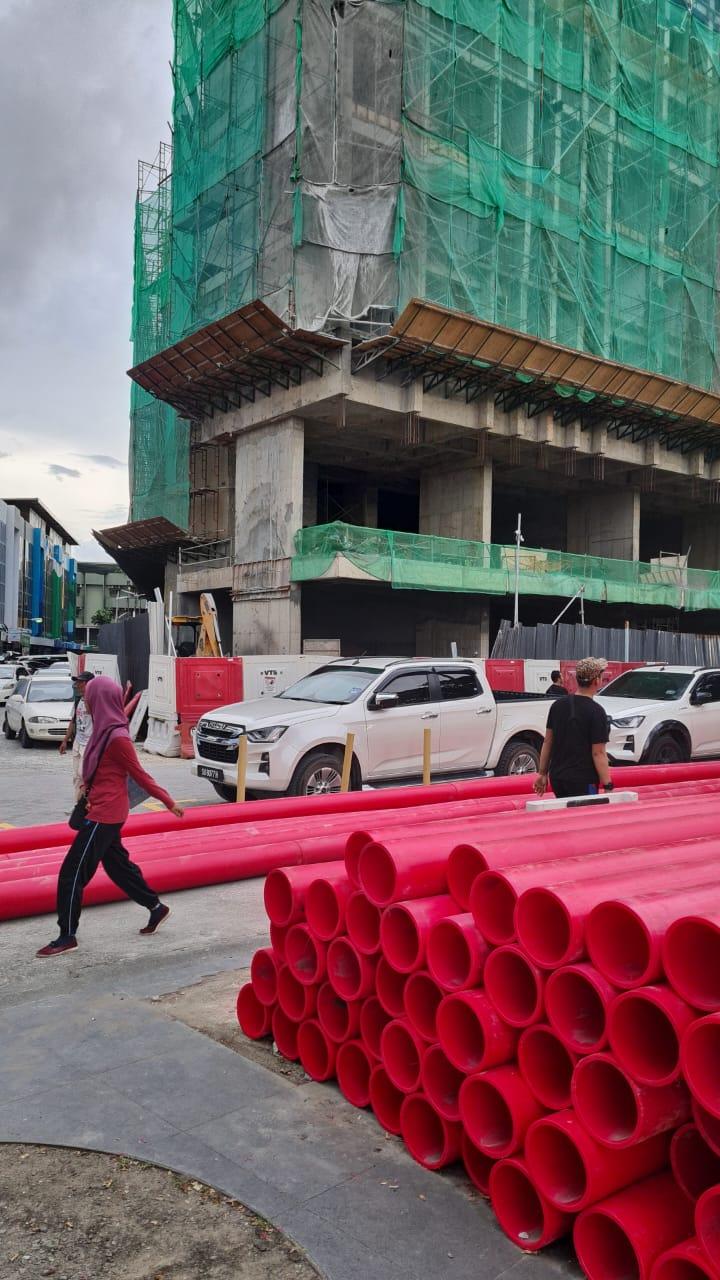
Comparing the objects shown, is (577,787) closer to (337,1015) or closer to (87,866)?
(337,1015)

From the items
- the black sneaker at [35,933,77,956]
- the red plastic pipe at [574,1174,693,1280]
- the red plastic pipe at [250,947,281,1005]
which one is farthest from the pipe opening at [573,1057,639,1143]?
the black sneaker at [35,933,77,956]

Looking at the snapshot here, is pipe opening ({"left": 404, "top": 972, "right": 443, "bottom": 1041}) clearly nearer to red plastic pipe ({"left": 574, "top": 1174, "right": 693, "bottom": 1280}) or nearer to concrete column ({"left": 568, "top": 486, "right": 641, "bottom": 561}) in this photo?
red plastic pipe ({"left": 574, "top": 1174, "right": 693, "bottom": 1280})

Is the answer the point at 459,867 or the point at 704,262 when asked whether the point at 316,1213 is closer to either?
the point at 459,867

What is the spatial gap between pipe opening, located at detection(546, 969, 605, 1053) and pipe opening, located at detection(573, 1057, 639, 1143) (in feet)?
0.37

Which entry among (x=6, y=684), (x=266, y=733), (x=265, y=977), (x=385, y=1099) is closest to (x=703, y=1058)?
(x=385, y=1099)

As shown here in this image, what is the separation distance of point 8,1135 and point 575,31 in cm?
3761

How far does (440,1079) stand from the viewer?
348 centimetres

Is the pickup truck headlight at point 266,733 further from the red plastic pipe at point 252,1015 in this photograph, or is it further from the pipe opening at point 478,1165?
the pipe opening at point 478,1165

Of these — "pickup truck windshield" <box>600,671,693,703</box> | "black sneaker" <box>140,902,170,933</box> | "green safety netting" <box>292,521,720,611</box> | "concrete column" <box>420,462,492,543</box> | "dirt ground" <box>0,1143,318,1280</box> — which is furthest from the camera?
"concrete column" <box>420,462,492,543</box>

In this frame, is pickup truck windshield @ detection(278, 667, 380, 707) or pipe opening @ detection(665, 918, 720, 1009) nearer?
pipe opening @ detection(665, 918, 720, 1009)

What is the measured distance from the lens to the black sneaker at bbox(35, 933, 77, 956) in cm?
597

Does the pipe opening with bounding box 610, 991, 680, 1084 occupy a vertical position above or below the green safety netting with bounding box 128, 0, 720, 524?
below

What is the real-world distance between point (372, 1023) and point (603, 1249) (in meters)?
1.26

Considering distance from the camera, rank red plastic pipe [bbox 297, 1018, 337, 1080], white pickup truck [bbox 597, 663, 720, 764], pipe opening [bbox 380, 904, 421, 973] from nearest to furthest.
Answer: pipe opening [bbox 380, 904, 421, 973] < red plastic pipe [bbox 297, 1018, 337, 1080] < white pickup truck [bbox 597, 663, 720, 764]
